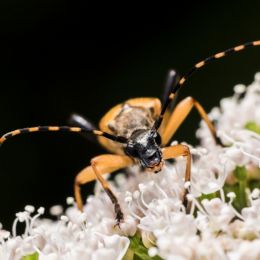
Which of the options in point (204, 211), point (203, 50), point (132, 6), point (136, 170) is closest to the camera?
point (204, 211)

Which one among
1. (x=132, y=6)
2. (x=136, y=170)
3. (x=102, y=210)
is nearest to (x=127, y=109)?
(x=136, y=170)

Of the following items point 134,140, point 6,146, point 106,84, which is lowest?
point 6,146

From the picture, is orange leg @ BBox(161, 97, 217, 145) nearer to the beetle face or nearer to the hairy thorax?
the hairy thorax

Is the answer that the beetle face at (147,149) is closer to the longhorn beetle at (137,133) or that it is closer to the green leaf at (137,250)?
the longhorn beetle at (137,133)

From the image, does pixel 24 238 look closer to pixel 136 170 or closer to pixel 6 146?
pixel 136 170

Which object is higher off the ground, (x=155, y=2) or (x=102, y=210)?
Answer: (x=155, y=2)

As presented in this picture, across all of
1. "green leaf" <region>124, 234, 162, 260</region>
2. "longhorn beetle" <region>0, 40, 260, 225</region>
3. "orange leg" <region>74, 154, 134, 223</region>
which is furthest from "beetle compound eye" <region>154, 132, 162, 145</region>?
"green leaf" <region>124, 234, 162, 260</region>
